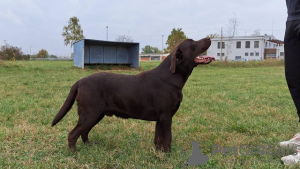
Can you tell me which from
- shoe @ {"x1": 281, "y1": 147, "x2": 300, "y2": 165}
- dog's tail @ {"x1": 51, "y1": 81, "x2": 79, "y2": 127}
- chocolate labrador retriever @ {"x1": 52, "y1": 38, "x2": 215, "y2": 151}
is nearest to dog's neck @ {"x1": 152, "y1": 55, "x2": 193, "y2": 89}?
chocolate labrador retriever @ {"x1": 52, "y1": 38, "x2": 215, "y2": 151}

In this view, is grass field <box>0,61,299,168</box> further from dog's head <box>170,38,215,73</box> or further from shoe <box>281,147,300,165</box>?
dog's head <box>170,38,215,73</box>

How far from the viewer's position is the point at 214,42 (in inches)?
2297

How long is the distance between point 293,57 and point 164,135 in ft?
5.67

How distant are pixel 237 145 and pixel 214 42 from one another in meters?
57.8

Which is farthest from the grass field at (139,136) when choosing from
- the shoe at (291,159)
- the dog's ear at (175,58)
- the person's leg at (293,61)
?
the dog's ear at (175,58)

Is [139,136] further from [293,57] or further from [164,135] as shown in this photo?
[293,57]

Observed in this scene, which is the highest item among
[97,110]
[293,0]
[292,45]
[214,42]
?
[214,42]

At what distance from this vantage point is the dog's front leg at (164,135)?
293 cm

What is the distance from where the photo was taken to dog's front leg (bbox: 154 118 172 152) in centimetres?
293

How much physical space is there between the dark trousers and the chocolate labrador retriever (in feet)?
2.92

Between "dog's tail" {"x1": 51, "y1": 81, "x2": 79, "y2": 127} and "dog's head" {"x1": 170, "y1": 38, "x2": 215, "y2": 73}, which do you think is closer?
"dog's head" {"x1": 170, "y1": 38, "x2": 215, "y2": 73}

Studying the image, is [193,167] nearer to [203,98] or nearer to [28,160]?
[28,160]

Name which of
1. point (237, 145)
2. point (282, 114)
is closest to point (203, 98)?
point (282, 114)

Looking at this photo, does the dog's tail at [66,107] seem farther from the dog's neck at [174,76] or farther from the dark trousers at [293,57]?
the dark trousers at [293,57]
